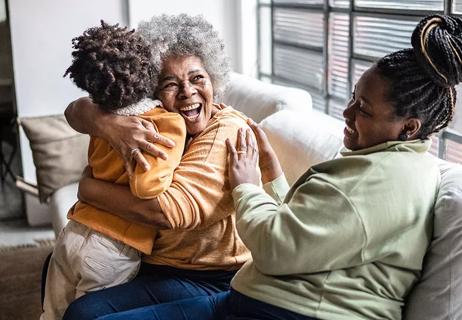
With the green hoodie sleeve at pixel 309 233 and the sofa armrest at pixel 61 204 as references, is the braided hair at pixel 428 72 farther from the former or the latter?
the sofa armrest at pixel 61 204

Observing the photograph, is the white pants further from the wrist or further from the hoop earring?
the hoop earring

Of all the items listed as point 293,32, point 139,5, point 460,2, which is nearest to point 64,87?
point 139,5

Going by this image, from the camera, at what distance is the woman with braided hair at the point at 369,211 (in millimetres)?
1245

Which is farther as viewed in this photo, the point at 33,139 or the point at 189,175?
the point at 33,139

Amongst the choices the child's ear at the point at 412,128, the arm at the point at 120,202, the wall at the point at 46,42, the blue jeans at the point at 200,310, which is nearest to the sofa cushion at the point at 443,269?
the child's ear at the point at 412,128

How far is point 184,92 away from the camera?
1681 millimetres

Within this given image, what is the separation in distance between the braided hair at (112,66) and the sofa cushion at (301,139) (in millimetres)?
588

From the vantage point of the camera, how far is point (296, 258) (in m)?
1.27

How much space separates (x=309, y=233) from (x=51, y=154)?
230 centimetres

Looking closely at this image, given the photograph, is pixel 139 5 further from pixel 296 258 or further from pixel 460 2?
pixel 296 258

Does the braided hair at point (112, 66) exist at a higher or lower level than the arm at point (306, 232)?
higher

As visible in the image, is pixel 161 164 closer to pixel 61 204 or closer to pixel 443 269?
pixel 443 269

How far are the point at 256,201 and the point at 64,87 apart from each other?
2339mm

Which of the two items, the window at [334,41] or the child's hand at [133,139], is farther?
the window at [334,41]
